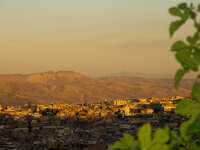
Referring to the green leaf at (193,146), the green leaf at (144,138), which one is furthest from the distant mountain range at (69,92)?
the green leaf at (144,138)

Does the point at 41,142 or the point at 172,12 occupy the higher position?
the point at 172,12

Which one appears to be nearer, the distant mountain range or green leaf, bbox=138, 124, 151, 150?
green leaf, bbox=138, 124, 151, 150

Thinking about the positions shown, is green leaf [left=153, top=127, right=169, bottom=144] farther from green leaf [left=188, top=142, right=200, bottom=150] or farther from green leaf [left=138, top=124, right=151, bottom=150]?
green leaf [left=188, top=142, right=200, bottom=150]

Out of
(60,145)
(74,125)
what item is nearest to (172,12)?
(60,145)

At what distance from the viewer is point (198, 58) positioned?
3.06 feet

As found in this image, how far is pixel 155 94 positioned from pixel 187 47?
91348mm

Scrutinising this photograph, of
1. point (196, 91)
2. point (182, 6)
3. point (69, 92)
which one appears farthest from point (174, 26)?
point (69, 92)

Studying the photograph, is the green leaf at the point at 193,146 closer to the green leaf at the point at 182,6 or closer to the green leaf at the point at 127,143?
the green leaf at the point at 127,143

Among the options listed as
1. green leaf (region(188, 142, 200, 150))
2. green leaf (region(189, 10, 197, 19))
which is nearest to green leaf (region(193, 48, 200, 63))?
green leaf (region(189, 10, 197, 19))

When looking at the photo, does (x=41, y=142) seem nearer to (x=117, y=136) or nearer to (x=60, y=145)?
(x=60, y=145)

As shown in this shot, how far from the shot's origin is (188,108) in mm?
934

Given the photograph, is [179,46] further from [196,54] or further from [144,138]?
[144,138]

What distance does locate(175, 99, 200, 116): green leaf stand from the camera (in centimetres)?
92

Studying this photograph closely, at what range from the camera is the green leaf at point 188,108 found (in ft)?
3.01
